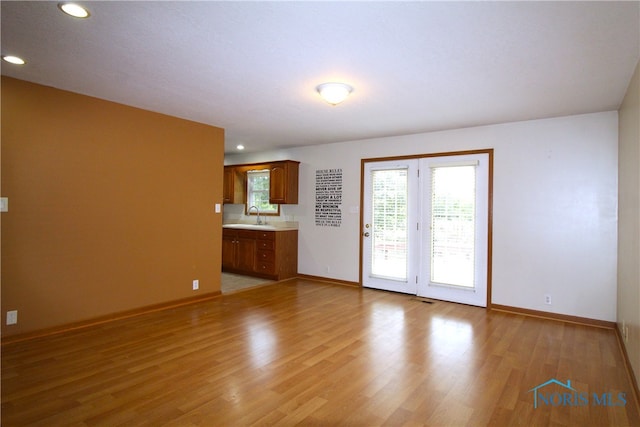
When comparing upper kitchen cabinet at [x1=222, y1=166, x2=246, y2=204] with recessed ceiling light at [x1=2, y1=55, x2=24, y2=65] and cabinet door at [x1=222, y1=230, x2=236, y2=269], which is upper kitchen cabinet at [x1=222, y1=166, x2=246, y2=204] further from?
recessed ceiling light at [x1=2, y1=55, x2=24, y2=65]

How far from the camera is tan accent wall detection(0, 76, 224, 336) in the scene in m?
3.30

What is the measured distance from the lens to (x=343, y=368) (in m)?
2.86

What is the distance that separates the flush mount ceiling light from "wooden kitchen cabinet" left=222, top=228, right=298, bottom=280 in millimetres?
3336

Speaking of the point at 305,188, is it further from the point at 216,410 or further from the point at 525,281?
the point at 216,410

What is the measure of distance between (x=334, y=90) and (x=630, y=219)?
9.10 ft

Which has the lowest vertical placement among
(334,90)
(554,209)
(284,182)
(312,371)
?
(312,371)

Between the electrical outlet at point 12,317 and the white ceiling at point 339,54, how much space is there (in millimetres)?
2152

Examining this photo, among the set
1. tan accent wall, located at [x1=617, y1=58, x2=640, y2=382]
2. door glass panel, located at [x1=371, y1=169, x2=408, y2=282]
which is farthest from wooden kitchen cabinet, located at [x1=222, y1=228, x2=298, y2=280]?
tan accent wall, located at [x1=617, y1=58, x2=640, y2=382]

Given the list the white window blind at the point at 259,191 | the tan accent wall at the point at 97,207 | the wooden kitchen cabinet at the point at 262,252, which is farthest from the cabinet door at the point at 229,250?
the tan accent wall at the point at 97,207

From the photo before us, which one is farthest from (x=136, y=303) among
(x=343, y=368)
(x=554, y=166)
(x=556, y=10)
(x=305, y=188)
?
(x=554, y=166)

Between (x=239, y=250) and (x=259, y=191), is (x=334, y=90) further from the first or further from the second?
(x=259, y=191)

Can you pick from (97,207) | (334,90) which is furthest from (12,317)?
(334,90)

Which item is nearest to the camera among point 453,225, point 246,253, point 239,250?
point 453,225

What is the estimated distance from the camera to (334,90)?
326cm
